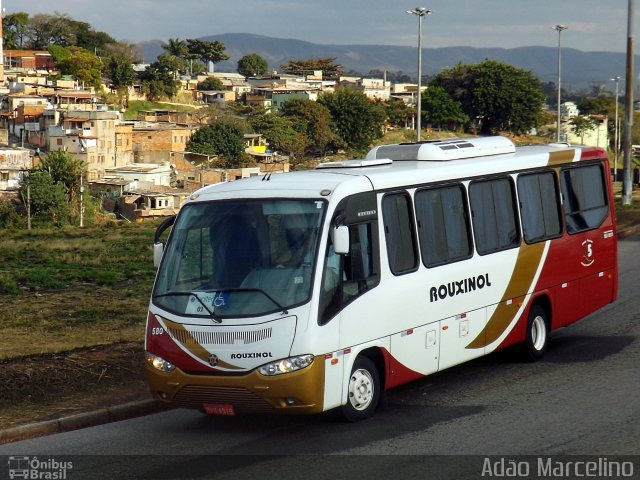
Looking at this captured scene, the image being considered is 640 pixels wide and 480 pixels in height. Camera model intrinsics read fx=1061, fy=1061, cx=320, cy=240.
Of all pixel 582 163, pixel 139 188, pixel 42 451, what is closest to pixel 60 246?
pixel 582 163

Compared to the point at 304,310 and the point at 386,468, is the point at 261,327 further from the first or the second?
the point at 386,468

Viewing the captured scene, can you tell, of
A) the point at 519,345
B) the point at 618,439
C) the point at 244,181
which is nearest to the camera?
the point at 618,439

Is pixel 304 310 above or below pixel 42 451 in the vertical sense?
above

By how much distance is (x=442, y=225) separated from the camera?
1135 centimetres

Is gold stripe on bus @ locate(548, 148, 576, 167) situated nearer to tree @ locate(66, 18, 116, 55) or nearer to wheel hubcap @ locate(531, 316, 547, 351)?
wheel hubcap @ locate(531, 316, 547, 351)

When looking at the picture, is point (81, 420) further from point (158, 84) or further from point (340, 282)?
point (158, 84)

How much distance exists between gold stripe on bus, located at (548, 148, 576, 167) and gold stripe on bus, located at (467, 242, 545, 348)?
124cm

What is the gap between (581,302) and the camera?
14.1 meters

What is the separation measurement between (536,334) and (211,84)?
473ft

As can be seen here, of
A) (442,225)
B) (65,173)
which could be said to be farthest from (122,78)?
(442,225)

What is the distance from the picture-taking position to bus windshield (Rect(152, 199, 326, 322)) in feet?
30.8

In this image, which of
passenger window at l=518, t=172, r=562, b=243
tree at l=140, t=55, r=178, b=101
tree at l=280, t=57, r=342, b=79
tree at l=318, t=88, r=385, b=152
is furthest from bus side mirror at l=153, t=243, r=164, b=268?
tree at l=280, t=57, r=342, b=79

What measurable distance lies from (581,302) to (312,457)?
6.53 m

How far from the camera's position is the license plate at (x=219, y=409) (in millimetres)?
9320
